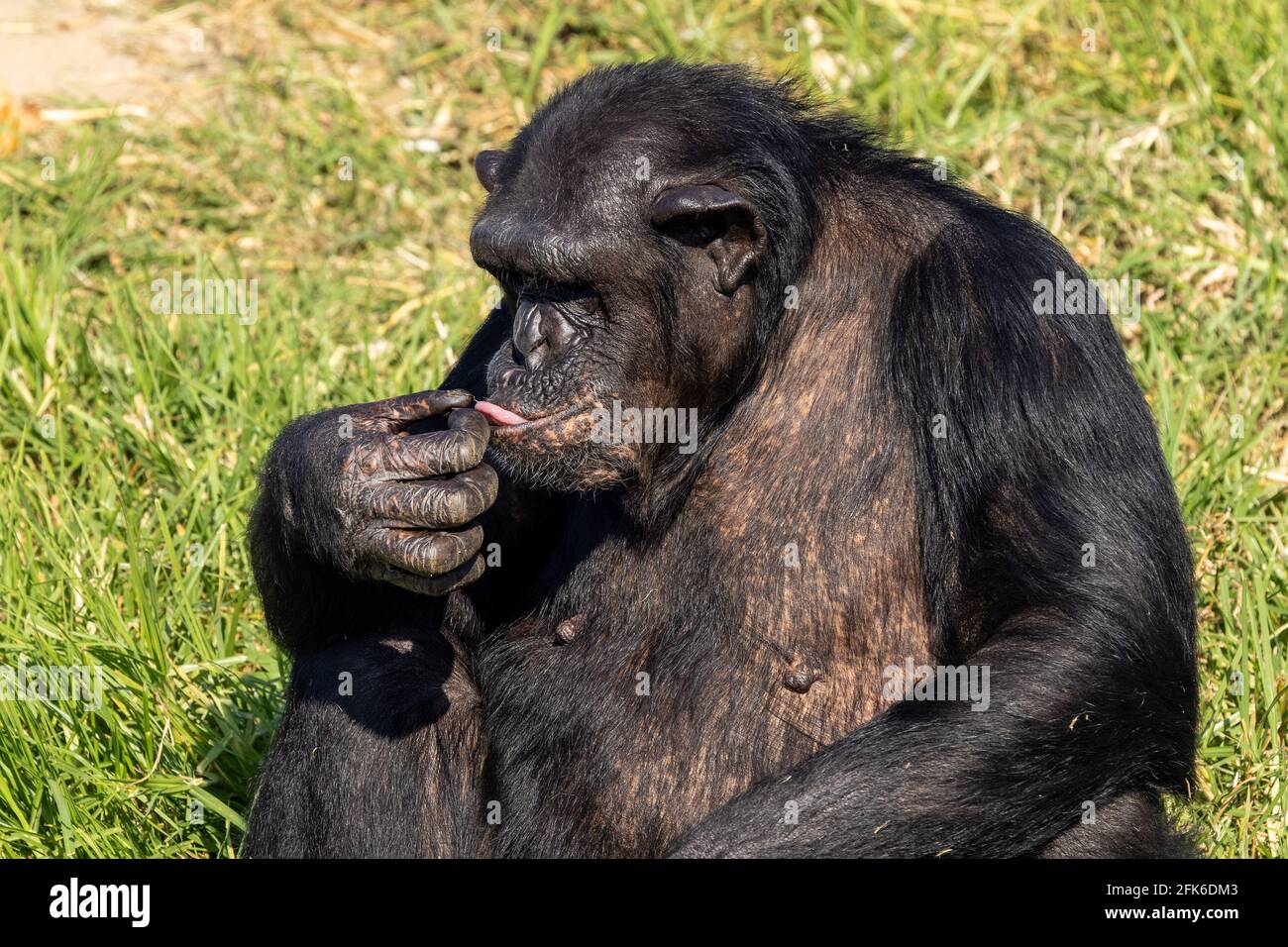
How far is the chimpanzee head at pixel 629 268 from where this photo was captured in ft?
15.0

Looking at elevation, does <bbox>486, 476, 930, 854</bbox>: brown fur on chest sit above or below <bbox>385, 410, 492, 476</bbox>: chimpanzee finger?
below

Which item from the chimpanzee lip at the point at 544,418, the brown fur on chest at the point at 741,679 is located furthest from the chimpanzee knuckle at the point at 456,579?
the brown fur on chest at the point at 741,679

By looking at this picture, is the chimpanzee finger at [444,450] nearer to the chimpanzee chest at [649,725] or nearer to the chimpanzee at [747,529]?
the chimpanzee at [747,529]

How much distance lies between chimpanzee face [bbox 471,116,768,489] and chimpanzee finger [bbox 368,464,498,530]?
0.19m

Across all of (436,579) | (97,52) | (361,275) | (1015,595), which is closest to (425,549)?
(436,579)

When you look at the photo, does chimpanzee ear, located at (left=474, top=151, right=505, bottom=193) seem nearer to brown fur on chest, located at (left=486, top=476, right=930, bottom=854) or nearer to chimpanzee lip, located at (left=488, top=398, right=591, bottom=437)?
chimpanzee lip, located at (left=488, top=398, right=591, bottom=437)

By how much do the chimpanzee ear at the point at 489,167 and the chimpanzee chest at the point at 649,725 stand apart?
1245 millimetres

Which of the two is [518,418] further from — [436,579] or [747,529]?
[747,529]

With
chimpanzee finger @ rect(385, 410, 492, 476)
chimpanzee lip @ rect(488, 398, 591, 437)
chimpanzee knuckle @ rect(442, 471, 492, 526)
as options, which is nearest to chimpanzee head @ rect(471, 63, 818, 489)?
chimpanzee lip @ rect(488, 398, 591, 437)

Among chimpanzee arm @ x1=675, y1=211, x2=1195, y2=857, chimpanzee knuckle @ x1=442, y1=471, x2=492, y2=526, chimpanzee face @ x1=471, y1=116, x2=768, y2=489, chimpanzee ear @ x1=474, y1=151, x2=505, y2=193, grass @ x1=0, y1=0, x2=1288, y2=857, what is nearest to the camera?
chimpanzee arm @ x1=675, y1=211, x2=1195, y2=857

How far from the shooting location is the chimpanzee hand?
4453 mm

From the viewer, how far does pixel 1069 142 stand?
8391 mm

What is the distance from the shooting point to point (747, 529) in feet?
15.4
